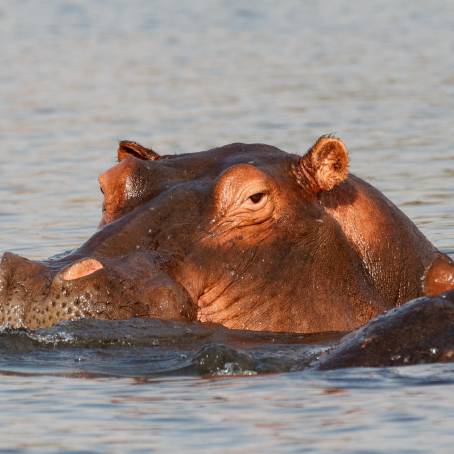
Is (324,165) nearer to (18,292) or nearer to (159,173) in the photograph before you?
(159,173)

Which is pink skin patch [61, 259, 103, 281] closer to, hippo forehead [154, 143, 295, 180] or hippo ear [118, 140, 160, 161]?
hippo forehead [154, 143, 295, 180]

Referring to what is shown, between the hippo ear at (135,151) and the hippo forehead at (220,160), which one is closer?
the hippo forehead at (220,160)

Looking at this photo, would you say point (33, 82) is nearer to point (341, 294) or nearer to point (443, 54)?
point (443, 54)

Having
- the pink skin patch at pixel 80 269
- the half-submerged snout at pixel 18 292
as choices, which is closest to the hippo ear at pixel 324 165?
the pink skin patch at pixel 80 269

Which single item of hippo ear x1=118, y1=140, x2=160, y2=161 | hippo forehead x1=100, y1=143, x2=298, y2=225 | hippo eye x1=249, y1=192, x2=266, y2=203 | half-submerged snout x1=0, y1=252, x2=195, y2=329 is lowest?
half-submerged snout x1=0, y1=252, x2=195, y2=329

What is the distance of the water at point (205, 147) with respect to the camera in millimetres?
6973

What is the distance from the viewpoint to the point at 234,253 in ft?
28.8

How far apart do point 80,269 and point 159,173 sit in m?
1.16

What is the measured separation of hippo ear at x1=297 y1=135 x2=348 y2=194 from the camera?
9.02m

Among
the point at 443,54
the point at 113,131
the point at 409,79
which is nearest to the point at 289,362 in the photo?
the point at 113,131

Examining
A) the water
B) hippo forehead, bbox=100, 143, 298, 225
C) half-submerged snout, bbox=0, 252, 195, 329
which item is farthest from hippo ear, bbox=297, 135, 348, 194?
half-submerged snout, bbox=0, 252, 195, 329

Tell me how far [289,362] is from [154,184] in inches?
63.2

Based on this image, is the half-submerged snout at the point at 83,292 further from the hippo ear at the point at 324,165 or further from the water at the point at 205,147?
the hippo ear at the point at 324,165

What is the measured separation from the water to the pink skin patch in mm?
295
